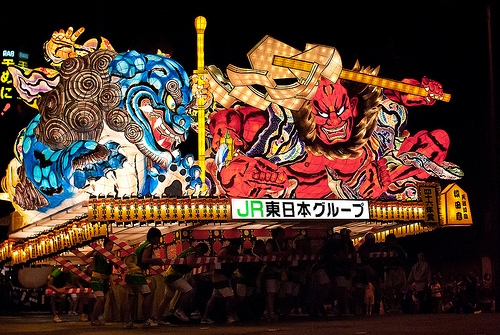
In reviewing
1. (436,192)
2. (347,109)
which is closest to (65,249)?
(347,109)

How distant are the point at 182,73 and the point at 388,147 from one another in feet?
24.9

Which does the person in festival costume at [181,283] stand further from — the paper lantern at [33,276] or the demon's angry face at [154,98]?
the paper lantern at [33,276]

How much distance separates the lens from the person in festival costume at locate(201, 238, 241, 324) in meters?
16.3

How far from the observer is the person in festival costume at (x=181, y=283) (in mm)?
16016

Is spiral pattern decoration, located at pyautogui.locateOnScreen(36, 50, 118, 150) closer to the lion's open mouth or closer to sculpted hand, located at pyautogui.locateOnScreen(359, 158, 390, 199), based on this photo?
the lion's open mouth

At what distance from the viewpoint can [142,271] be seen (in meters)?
15.6

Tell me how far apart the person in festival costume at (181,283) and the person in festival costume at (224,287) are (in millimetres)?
515

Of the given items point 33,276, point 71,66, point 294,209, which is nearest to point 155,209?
point 294,209

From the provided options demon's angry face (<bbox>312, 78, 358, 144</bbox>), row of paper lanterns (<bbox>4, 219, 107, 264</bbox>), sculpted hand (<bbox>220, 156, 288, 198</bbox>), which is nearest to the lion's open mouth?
sculpted hand (<bbox>220, 156, 288, 198</bbox>)

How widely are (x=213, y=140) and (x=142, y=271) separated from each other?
7.79 m

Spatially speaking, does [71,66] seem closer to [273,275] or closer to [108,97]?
[108,97]

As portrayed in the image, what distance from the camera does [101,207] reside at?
18.7m

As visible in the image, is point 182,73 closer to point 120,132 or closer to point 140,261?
point 120,132

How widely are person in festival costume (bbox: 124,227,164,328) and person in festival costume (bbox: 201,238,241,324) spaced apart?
1303mm
